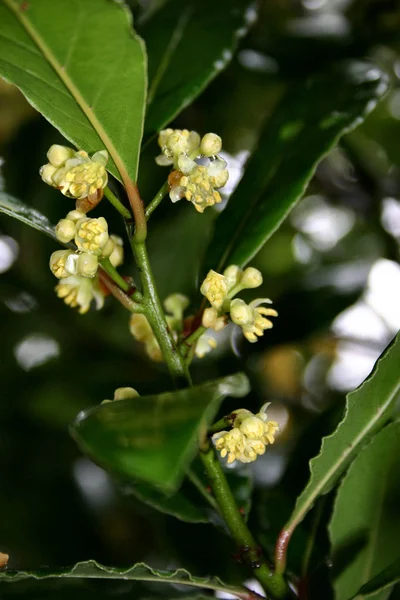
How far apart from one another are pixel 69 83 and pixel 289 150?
0.37 meters

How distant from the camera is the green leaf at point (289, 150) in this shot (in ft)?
2.54

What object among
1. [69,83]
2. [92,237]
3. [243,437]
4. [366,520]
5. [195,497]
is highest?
[69,83]

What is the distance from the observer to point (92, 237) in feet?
2.09

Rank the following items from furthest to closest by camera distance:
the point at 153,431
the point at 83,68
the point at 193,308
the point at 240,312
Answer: the point at 193,308
the point at 240,312
the point at 83,68
the point at 153,431

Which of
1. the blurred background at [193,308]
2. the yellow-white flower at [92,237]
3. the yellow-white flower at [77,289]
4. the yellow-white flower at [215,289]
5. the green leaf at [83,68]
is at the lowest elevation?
the blurred background at [193,308]

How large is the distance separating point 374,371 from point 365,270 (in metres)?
0.56

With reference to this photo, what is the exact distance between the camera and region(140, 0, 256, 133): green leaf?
2.69 ft

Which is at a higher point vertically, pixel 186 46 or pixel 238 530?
pixel 186 46

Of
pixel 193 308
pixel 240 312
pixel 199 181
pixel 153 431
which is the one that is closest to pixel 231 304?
pixel 240 312

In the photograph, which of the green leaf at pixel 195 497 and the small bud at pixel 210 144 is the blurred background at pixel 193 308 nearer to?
the green leaf at pixel 195 497

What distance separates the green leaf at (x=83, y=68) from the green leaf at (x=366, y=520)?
401mm

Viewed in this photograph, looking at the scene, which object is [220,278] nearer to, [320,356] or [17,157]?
[17,157]

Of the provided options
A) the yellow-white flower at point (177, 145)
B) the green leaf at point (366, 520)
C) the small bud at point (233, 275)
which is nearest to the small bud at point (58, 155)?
the yellow-white flower at point (177, 145)

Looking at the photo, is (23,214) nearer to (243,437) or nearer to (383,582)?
(243,437)
